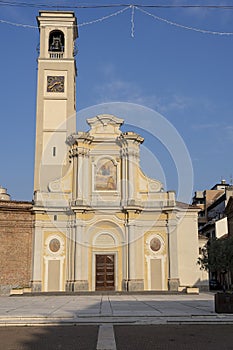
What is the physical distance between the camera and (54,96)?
40.4m

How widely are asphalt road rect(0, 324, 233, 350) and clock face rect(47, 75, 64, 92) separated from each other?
99.9 feet

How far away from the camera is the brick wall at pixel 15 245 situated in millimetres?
32219

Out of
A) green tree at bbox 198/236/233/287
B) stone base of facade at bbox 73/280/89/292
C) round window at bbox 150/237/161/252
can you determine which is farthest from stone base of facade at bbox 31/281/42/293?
green tree at bbox 198/236/233/287

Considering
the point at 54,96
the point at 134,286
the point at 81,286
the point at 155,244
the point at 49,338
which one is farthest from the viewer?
the point at 54,96

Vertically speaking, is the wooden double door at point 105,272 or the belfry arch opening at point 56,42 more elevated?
the belfry arch opening at point 56,42

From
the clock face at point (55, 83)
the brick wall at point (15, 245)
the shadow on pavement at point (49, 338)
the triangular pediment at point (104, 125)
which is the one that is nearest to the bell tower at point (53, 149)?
the clock face at point (55, 83)

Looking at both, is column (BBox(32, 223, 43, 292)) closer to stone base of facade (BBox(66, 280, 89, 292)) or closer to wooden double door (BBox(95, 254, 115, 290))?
stone base of facade (BBox(66, 280, 89, 292))

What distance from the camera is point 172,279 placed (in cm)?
3300

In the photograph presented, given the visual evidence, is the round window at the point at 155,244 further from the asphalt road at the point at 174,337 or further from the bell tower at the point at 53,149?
the asphalt road at the point at 174,337

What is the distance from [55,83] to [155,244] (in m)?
18.4

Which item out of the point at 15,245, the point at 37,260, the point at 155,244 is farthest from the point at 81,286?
the point at 155,244

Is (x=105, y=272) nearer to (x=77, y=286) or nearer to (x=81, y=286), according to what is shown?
(x=81, y=286)

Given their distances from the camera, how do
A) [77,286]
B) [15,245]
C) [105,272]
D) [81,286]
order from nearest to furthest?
[77,286]
[81,286]
[15,245]
[105,272]

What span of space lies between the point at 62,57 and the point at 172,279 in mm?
23754
